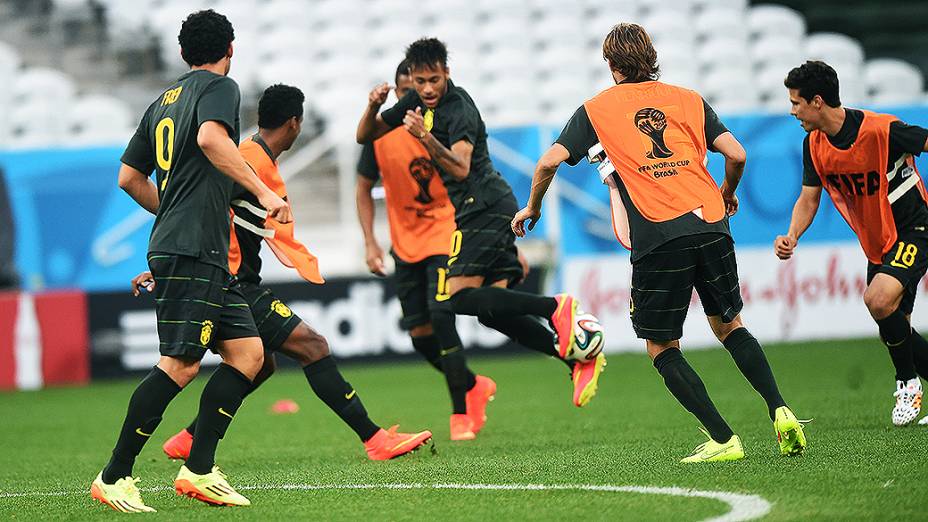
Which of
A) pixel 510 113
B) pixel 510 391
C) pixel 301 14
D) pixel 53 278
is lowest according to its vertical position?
pixel 510 391

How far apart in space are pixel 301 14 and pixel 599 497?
1378 cm

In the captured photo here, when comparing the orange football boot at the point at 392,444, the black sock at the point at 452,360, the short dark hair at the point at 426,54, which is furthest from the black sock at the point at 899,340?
the short dark hair at the point at 426,54

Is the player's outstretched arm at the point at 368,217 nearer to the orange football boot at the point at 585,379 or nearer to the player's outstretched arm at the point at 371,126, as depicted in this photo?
the player's outstretched arm at the point at 371,126

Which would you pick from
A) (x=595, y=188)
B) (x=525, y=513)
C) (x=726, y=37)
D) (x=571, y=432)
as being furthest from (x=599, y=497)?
(x=726, y=37)

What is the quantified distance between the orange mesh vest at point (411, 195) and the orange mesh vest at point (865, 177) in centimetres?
244

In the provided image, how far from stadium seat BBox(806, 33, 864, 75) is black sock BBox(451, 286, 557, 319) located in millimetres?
10896

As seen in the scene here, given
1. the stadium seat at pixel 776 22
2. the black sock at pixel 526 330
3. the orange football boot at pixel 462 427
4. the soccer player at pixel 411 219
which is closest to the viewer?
the black sock at pixel 526 330

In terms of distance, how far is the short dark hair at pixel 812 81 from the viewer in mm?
6414

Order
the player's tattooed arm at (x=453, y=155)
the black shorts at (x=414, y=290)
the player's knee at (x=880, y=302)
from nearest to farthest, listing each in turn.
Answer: the player's knee at (x=880, y=302)
the player's tattooed arm at (x=453, y=155)
the black shorts at (x=414, y=290)

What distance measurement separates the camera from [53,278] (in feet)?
46.1

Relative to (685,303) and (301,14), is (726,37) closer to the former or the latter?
(301,14)

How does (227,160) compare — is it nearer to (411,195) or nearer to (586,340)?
(586,340)

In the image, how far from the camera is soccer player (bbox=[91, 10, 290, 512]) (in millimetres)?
5074

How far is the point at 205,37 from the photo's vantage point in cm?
526
